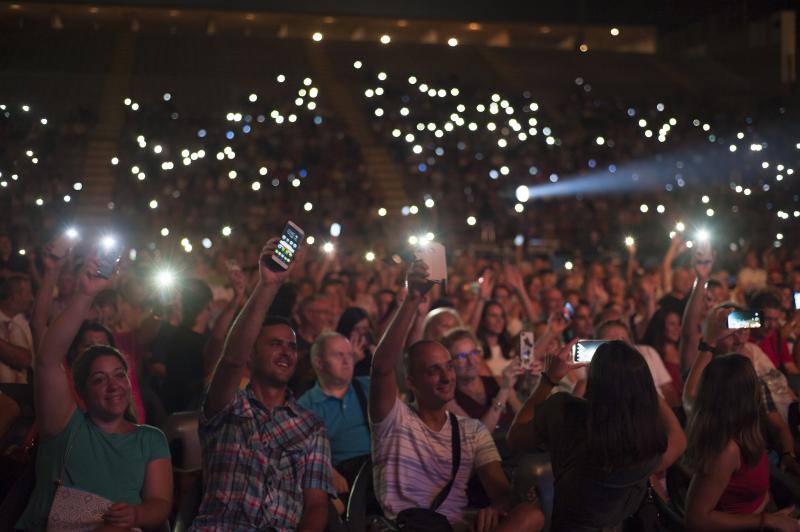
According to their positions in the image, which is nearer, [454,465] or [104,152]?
[454,465]

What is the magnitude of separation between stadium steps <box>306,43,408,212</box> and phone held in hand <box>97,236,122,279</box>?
16897 mm

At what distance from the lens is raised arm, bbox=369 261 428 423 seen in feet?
13.6

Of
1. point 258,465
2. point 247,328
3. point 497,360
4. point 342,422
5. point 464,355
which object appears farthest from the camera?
point 497,360

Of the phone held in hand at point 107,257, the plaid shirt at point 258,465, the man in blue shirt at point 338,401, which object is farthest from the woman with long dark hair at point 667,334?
the phone held in hand at point 107,257

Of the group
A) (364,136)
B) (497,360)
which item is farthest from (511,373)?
(364,136)

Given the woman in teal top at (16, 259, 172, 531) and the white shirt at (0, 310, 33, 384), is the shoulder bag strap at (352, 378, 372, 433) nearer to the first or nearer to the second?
the woman in teal top at (16, 259, 172, 531)

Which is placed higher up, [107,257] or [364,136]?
[364,136]

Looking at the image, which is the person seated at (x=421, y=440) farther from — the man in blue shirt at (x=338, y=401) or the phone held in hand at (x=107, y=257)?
the phone held in hand at (x=107, y=257)

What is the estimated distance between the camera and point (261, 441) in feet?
12.9

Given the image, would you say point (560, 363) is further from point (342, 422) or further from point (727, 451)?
point (342, 422)

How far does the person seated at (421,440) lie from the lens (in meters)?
4.20

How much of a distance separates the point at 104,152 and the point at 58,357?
1711 cm

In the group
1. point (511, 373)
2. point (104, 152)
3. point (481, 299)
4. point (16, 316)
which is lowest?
point (511, 373)

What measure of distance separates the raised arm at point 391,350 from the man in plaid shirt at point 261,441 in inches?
11.9
